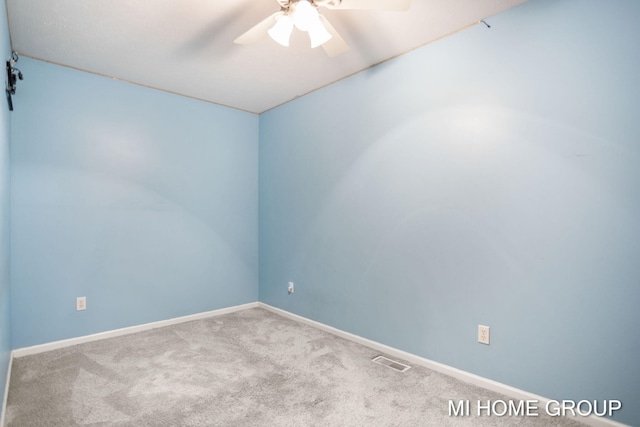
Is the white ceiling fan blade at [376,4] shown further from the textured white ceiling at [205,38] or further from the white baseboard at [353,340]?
the white baseboard at [353,340]

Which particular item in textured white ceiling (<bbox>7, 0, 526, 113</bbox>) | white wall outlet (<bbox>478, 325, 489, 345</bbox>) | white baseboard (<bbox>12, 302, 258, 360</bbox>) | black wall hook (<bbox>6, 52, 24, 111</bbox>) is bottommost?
white baseboard (<bbox>12, 302, 258, 360</bbox>)

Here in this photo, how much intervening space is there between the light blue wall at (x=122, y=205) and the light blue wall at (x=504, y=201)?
1.31 meters

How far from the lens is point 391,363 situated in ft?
8.16

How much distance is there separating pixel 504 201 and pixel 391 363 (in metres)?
1.42

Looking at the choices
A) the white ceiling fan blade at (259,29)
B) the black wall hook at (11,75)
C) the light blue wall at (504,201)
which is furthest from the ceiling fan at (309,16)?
the black wall hook at (11,75)

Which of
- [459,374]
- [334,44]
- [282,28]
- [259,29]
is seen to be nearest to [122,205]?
[259,29]

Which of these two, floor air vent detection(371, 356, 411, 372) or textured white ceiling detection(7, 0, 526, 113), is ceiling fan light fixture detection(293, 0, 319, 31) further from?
floor air vent detection(371, 356, 411, 372)

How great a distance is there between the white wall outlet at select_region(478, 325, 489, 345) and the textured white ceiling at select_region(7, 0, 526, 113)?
200 centimetres

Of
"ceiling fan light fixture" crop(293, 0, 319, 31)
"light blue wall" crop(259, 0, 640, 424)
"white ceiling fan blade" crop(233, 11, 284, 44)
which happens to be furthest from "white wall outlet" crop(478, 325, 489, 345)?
"white ceiling fan blade" crop(233, 11, 284, 44)

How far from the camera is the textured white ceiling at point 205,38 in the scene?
6.75 feet

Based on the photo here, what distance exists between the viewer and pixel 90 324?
9.57 ft

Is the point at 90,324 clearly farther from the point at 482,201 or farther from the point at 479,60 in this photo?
the point at 479,60

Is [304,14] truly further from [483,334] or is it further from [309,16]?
[483,334]

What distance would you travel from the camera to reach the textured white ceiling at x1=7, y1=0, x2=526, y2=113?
206cm
